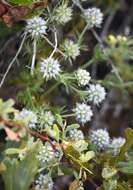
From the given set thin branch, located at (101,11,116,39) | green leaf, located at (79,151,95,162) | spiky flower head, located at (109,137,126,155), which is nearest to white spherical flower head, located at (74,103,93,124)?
spiky flower head, located at (109,137,126,155)

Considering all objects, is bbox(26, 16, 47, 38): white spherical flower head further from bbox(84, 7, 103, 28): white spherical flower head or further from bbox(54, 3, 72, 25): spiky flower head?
bbox(84, 7, 103, 28): white spherical flower head

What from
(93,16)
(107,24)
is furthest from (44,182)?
(107,24)

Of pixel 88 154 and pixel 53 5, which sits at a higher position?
pixel 53 5

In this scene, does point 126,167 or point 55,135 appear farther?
point 126,167

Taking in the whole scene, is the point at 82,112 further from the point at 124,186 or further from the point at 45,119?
the point at 124,186

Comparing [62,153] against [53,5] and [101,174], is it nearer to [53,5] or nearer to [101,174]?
[101,174]

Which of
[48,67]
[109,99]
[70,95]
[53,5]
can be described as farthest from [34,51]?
[109,99]

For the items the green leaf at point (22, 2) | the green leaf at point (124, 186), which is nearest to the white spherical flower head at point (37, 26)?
the green leaf at point (22, 2)
